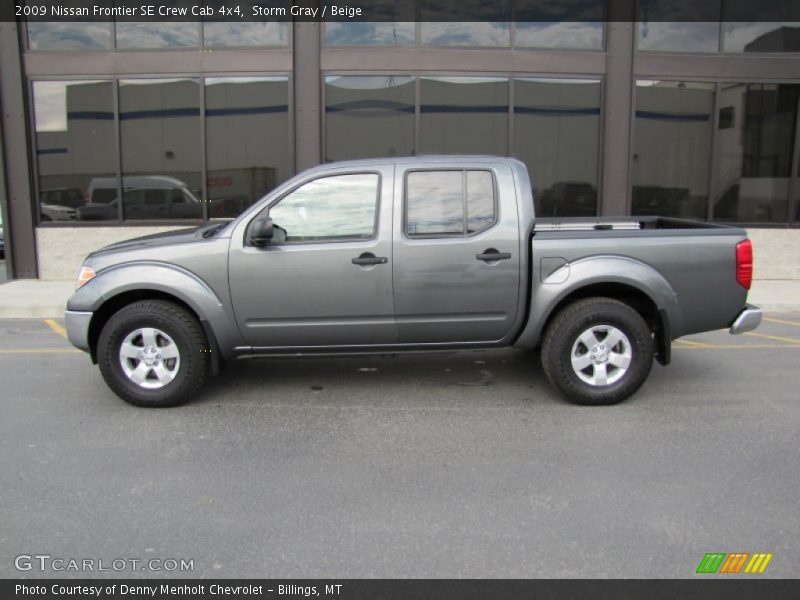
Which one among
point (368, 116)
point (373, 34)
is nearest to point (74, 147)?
point (368, 116)

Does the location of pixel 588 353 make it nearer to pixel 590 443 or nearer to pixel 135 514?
pixel 590 443

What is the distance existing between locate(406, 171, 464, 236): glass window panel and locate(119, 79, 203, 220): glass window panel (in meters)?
7.47

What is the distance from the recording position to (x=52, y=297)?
9.64 m

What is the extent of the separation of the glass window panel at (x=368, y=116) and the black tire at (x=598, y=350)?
7.22 m

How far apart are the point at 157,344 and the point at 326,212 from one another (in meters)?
1.61

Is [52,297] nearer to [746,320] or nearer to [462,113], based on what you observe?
[462,113]

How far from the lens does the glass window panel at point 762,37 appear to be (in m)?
11.4

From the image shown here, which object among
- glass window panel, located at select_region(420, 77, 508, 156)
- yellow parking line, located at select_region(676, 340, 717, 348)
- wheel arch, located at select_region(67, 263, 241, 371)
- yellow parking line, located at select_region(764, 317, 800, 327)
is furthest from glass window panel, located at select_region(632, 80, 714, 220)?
wheel arch, located at select_region(67, 263, 241, 371)

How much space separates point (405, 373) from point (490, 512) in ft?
8.58

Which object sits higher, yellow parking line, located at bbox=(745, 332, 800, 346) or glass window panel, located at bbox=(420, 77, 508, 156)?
glass window panel, located at bbox=(420, 77, 508, 156)

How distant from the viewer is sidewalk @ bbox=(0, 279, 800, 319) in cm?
899

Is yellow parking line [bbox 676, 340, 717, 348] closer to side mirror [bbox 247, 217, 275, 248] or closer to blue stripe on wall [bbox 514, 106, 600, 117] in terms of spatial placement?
side mirror [bbox 247, 217, 275, 248]
